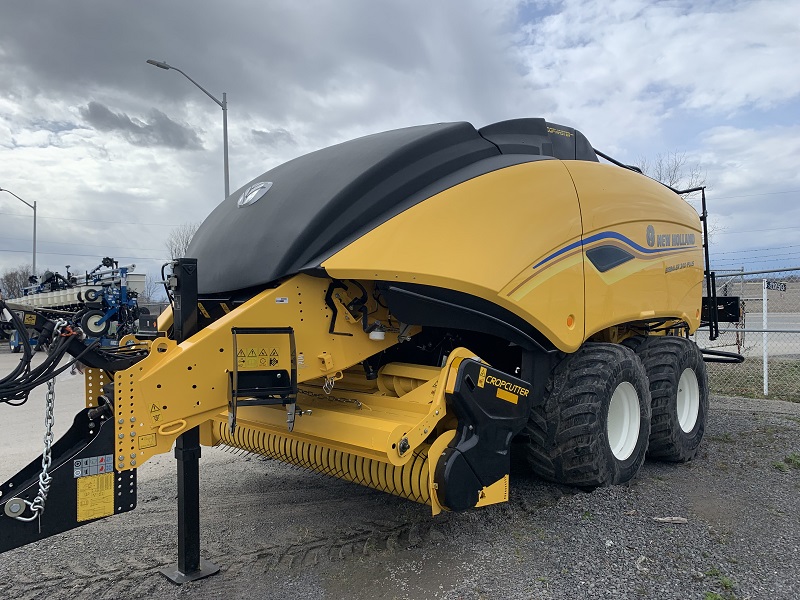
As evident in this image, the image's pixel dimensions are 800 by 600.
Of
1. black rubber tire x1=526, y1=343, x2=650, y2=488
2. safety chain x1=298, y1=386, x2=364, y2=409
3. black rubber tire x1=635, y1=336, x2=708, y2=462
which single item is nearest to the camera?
safety chain x1=298, y1=386, x2=364, y2=409

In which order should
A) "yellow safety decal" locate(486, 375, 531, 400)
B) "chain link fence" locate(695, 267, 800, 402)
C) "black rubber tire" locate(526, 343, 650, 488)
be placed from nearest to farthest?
1. "yellow safety decal" locate(486, 375, 531, 400)
2. "black rubber tire" locate(526, 343, 650, 488)
3. "chain link fence" locate(695, 267, 800, 402)

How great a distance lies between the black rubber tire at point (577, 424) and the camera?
14.5ft

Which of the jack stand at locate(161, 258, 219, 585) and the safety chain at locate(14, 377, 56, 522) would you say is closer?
the safety chain at locate(14, 377, 56, 522)

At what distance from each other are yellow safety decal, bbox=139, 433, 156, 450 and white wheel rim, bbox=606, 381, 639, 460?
320 cm

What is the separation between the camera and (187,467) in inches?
143

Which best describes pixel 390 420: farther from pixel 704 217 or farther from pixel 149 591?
pixel 704 217

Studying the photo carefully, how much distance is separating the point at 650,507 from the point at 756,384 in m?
6.93

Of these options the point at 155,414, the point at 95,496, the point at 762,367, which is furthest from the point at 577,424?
the point at 762,367

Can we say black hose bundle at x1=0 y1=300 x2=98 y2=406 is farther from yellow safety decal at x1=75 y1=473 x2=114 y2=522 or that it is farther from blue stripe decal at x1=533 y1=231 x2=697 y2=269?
blue stripe decal at x1=533 y1=231 x2=697 y2=269

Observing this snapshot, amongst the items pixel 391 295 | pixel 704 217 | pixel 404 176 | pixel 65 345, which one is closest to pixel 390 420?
pixel 391 295

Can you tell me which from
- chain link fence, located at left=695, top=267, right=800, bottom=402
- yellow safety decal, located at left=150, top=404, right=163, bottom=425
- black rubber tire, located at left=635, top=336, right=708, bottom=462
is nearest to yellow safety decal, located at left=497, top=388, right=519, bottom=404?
yellow safety decal, located at left=150, top=404, right=163, bottom=425

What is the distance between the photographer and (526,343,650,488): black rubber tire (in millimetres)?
4414

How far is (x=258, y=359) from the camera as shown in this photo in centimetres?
348

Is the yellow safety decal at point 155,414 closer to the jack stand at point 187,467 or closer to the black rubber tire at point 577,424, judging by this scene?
the jack stand at point 187,467
